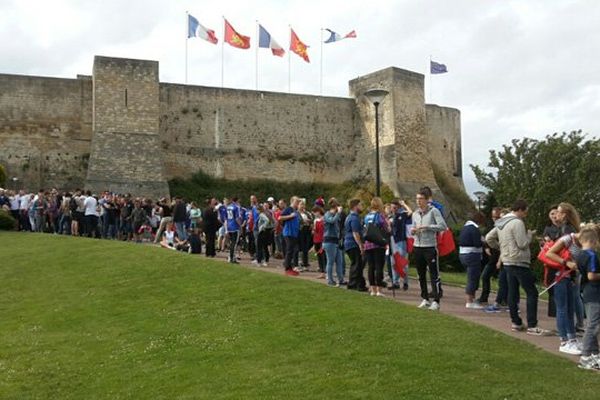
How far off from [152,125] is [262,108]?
7106 millimetres

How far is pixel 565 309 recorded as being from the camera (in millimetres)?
9148

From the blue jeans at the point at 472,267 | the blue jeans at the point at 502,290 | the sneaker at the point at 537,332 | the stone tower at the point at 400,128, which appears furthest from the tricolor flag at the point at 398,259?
the stone tower at the point at 400,128

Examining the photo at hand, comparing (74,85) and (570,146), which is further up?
(74,85)

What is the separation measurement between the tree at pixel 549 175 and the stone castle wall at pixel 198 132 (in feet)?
24.5

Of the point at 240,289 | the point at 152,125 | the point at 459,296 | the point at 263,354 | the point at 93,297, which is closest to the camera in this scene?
the point at 263,354

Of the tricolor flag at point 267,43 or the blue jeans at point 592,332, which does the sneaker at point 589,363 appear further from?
the tricolor flag at point 267,43

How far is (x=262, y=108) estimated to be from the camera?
130ft

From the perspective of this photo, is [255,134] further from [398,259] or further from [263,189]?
[398,259]

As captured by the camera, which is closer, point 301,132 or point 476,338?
point 476,338

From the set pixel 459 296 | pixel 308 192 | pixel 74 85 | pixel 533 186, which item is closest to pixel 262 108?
pixel 308 192

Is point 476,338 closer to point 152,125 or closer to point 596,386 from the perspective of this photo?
point 596,386

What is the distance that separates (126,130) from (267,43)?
938 centimetres

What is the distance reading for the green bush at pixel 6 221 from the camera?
75.2 ft

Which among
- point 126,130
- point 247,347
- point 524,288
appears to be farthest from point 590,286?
point 126,130
